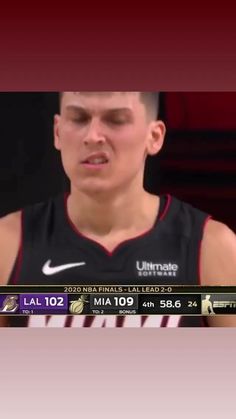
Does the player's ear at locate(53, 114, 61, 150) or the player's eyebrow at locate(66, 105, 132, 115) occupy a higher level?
the player's eyebrow at locate(66, 105, 132, 115)

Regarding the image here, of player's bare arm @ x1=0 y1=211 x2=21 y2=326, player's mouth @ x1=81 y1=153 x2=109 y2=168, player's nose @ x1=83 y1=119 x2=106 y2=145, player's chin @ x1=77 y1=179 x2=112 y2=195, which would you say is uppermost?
player's nose @ x1=83 y1=119 x2=106 y2=145

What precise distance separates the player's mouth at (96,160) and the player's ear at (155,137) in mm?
192

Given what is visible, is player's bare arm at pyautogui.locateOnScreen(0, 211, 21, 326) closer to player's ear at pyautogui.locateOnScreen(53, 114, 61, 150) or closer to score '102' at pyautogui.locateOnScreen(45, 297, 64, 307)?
score '102' at pyautogui.locateOnScreen(45, 297, 64, 307)

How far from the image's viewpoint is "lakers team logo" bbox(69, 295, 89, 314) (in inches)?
93.4

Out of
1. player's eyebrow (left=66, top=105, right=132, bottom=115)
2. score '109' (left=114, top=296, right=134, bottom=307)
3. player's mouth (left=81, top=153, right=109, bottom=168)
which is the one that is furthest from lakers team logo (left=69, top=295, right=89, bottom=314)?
player's eyebrow (left=66, top=105, right=132, bottom=115)

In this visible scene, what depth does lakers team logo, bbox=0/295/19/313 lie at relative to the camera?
239 cm

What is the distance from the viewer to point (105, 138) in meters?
2.32

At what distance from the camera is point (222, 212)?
93.7 inches

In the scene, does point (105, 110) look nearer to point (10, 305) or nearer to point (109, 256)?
point (109, 256)

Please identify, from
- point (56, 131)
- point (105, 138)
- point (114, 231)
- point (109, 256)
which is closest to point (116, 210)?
point (114, 231)
